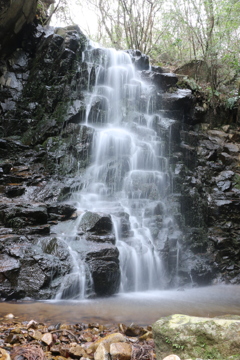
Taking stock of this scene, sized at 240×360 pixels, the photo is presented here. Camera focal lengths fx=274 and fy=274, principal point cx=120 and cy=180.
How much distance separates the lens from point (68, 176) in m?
10.5

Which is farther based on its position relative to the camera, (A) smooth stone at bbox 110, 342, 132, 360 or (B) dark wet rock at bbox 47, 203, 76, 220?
(B) dark wet rock at bbox 47, 203, 76, 220

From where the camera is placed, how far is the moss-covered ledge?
2020mm

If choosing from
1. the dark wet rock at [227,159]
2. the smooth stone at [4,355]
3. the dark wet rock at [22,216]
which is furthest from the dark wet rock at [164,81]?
the smooth stone at [4,355]

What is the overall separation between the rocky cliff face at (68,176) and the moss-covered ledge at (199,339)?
3.80m

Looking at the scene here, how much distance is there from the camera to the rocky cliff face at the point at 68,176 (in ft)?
20.1

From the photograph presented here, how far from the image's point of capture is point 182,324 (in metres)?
2.26

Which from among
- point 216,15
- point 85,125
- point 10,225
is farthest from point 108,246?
point 216,15

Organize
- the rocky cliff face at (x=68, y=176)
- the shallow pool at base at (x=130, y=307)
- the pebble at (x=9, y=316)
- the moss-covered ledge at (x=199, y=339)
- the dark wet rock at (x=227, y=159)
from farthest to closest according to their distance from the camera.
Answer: the dark wet rock at (x=227, y=159) → the rocky cliff face at (x=68, y=176) → the shallow pool at base at (x=130, y=307) → the pebble at (x=9, y=316) → the moss-covered ledge at (x=199, y=339)

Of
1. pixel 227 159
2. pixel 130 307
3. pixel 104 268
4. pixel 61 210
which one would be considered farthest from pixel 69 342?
pixel 227 159

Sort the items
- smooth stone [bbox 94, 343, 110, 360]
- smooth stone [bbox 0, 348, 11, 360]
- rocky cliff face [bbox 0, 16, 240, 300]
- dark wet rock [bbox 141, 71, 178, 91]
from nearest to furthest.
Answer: smooth stone [bbox 0, 348, 11, 360], smooth stone [bbox 94, 343, 110, 360], rocky cliff face [bbox 0, 16, 240, 300], dark wet rock [bbox 141, 71, 178, 91]

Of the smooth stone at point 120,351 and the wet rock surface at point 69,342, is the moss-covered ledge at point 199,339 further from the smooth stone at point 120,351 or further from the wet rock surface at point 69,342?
the wet rock surface at point 69,342

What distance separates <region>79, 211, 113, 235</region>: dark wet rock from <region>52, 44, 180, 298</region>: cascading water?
0.79 ft

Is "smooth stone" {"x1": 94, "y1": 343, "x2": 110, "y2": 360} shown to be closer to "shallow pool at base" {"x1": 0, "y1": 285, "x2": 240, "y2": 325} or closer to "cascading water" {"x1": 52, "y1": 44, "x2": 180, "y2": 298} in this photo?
"shallow pool at base" {"x1": 0, "y1": 285, "x2": 240, "y2": 325}

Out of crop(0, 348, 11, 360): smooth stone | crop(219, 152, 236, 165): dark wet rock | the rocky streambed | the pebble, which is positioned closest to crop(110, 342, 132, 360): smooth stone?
the rocky streambed
